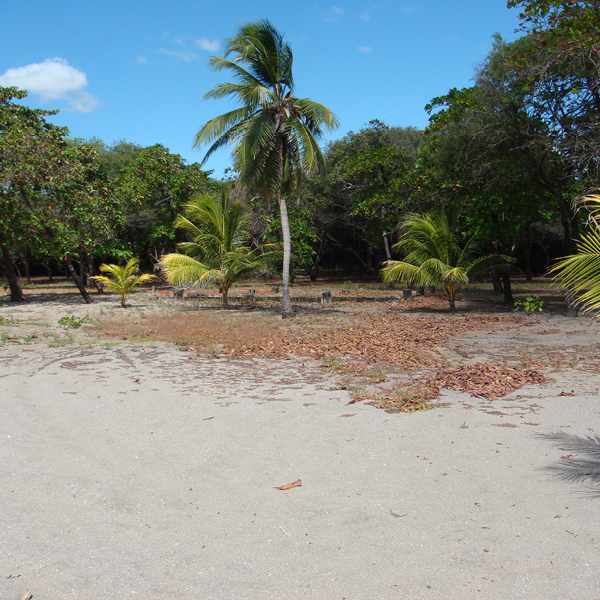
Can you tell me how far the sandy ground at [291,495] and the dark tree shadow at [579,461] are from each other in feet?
0.07

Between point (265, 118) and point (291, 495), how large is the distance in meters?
11.6

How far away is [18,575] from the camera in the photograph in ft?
9.06

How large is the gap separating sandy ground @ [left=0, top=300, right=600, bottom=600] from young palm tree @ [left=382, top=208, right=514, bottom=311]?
26.8ft

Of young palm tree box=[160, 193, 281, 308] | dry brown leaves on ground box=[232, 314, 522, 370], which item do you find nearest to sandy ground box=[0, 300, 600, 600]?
dry brown leaves on ground box=[232, 314, 522, 370]

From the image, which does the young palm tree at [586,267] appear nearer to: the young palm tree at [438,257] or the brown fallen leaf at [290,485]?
the brown fallen leaf at [290,485]

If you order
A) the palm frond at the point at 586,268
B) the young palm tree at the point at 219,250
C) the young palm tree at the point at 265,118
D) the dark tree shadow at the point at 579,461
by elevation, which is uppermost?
the young palm tree at the point at 265,118

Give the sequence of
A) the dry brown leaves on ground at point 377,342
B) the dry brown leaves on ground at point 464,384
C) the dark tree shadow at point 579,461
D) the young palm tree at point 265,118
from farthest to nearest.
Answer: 1. the young palm tree at point 265,118
2. the dry brown leaves on ground at point 377,342
3. the dry brown leaves on ground at point 464,384
4. the dark tree shadow at point 579,461

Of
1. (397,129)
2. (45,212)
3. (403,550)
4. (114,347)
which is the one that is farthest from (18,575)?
(397,129)

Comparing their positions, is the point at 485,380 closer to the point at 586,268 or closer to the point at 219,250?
the point at 586,268

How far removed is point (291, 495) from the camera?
145 inches

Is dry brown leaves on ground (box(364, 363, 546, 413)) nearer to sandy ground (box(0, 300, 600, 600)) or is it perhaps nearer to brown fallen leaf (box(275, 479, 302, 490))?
sandy ground (box(0, 300, 600, 600))

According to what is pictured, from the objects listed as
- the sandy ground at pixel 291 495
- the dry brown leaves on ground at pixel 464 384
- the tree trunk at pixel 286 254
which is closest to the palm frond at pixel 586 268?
the sandy ground at pixel 291 495

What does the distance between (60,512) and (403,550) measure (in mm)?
2202

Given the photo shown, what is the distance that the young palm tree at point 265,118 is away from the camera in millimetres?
13227
